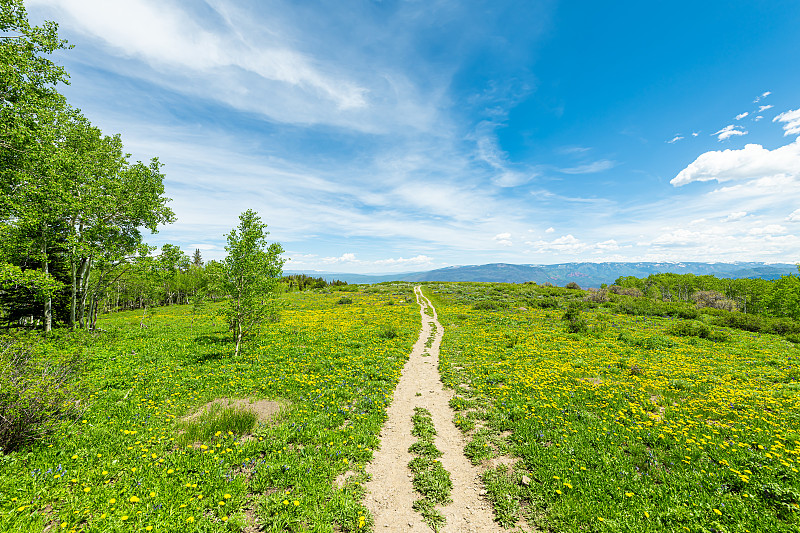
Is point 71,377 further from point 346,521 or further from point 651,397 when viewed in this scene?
point 651,397

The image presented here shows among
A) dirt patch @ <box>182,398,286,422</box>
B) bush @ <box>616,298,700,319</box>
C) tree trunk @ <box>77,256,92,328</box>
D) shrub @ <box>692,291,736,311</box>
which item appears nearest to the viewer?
dirt patch @ <box>182,398,286,422</box>

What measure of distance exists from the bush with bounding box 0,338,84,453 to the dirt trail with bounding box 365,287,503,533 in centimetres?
913

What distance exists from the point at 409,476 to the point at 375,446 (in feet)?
5.49

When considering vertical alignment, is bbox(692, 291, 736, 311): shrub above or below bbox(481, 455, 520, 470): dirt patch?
below

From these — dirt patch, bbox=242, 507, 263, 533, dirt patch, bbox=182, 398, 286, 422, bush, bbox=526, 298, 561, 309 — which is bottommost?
bush, bbox=526, 298, 561, 309

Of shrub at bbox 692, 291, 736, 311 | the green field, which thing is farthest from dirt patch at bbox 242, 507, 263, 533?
shrub at bbox 692, 291, 736, 311

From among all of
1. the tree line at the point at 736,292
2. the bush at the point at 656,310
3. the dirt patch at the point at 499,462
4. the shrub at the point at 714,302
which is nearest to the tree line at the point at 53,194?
the dirt patch at the point at 499,462

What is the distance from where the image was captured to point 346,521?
6.03 m

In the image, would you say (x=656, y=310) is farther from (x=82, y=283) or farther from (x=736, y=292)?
(x=736, y=292)

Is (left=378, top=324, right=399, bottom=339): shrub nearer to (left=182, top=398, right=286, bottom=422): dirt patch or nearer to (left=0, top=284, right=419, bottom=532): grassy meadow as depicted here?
(left=0, top=284, right=419, bottom=532): grassy meadow

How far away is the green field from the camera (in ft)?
19.6

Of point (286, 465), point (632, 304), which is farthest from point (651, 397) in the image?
point (632, 304)

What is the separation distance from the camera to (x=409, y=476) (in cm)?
765

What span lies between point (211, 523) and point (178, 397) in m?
8.08
